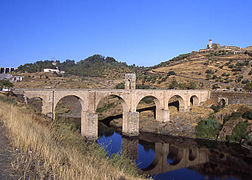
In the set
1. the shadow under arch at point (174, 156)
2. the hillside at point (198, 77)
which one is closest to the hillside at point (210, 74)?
the hillside at point (198, 77)

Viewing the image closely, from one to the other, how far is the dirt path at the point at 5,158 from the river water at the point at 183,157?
10017 mm

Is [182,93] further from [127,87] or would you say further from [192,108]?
[127,87]

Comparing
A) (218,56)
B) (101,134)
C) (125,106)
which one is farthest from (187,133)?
(218,56)

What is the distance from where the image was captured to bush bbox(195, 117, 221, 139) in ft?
88.3

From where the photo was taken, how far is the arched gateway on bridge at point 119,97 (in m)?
22.0

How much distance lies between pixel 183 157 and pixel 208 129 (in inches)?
318

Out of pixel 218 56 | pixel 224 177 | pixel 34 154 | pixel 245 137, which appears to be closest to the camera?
pixel 34 154

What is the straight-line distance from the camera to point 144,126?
3180 centimetres

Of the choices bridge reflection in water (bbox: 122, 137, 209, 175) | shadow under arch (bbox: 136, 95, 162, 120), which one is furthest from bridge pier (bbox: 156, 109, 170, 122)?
bridge reflection in water (bbox: 122, 137, 209, 175)

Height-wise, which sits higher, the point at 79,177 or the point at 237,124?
the point at 79,177

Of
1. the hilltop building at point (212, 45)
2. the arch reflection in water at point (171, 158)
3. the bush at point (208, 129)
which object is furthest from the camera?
the hilltop building at point (212, 45)

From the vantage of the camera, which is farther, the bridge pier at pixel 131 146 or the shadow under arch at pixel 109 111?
the shadow under arch at pixel 109 111

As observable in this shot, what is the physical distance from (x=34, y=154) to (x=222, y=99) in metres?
35.1

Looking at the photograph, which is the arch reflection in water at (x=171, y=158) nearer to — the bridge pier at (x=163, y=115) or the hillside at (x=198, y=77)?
the bridge pier at (x=163, y=115)
